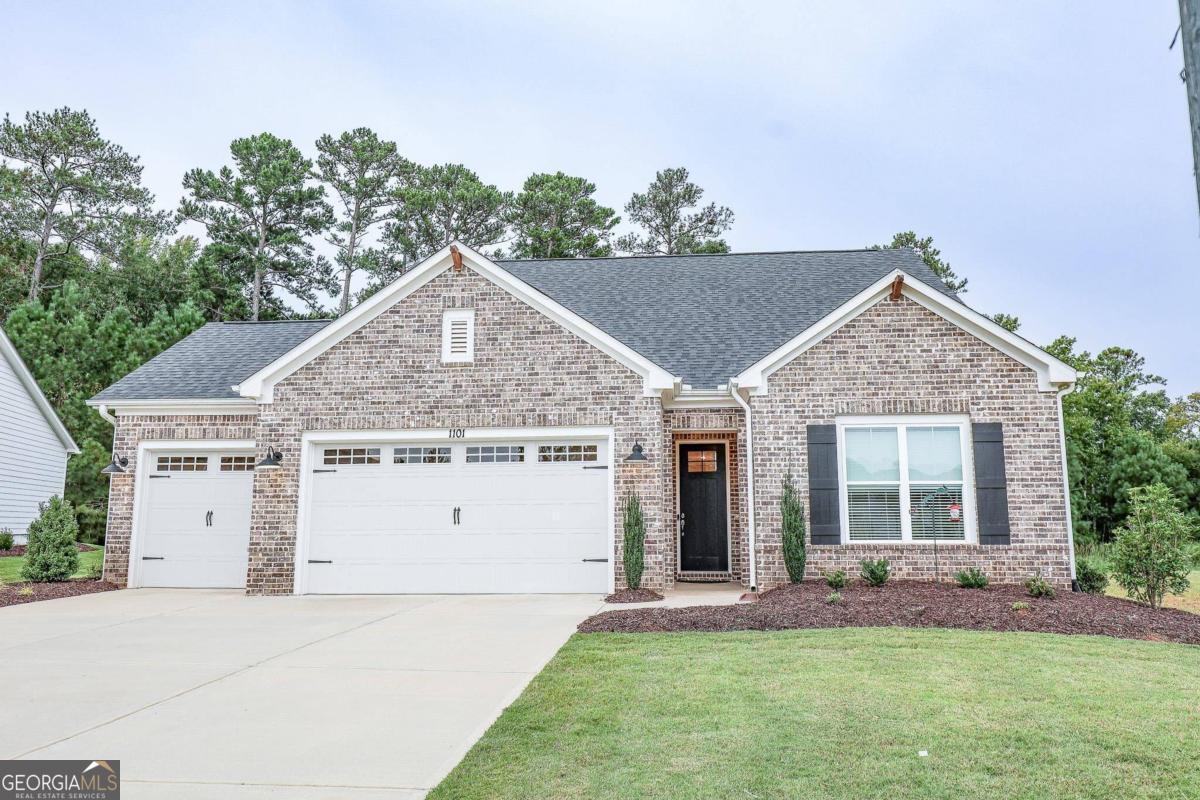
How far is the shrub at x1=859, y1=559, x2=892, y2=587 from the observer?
Result: 1102cm

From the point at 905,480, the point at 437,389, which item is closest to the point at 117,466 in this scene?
the point at 437,389

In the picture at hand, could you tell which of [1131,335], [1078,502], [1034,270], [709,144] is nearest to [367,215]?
[709,144]

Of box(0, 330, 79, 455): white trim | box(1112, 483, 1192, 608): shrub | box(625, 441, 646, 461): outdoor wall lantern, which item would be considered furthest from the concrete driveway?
box(0, 330, 79, 455): white trim

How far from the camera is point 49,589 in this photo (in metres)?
12.6

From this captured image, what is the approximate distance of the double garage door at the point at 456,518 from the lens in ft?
40.1

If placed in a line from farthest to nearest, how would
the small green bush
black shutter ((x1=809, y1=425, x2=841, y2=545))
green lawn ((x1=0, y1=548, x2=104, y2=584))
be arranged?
green lawn ((x1=0, y1=548, x2=104, y2=584)) → black shutter ((x1=809, y1=425, x2=841, y2=545)) → the small green bush

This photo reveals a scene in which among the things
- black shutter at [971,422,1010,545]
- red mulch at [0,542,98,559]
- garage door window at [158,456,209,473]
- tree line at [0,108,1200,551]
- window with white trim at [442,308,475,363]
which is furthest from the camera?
tree line at [0,108,1200,551]

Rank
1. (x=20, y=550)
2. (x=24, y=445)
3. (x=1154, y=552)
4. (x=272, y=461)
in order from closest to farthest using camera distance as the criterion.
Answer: (x=1154, y=552), (x=272, y=461), (x=20, y=550), (x=24, y=445)

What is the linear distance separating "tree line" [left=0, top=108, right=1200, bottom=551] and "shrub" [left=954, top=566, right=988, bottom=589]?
2295cm

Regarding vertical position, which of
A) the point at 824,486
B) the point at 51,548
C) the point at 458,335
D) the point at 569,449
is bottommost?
the point at 51,548

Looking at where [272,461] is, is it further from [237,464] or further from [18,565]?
[18,565]

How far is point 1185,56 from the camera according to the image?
2492 millimetres

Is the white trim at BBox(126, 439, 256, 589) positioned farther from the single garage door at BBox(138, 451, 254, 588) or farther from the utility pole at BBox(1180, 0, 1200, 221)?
the utility pole at BBox(1180, 0, 1200, 221)

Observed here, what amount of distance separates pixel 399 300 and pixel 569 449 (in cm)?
350
